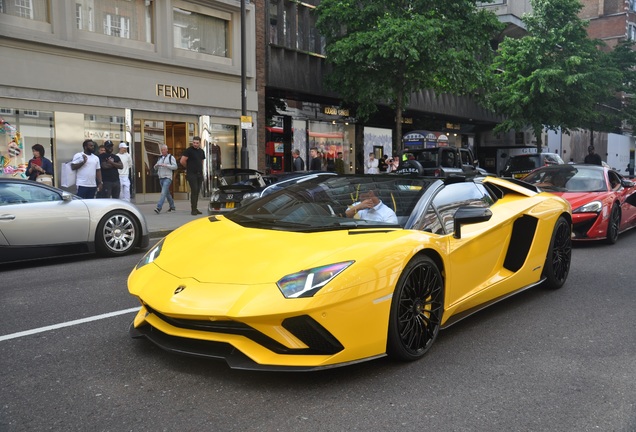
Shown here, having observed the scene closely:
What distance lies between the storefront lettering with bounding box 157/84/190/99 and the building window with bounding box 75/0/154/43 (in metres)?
1.55

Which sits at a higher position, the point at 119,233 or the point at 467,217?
the point at 467,217

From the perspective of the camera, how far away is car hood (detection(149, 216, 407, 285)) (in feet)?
11.1

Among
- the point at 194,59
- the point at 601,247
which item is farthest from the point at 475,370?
the point at 194,59

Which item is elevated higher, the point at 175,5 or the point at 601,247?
the point at 175,5

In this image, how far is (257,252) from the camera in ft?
11.9

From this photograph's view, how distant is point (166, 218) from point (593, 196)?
9.41 m

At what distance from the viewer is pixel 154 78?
59.6 ft

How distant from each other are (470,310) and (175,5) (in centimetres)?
1755

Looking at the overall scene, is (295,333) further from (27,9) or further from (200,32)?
(200,32)

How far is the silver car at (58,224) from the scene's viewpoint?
24.3 ft

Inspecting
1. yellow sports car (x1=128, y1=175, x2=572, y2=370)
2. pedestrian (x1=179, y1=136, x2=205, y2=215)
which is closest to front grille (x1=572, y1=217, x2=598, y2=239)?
yellow sports car (x1=128, y1=175, x2=572, y2=370)

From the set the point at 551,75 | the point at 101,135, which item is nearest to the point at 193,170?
the point at 101,135

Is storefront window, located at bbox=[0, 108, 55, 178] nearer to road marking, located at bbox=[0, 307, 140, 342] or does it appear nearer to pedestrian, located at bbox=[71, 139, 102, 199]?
pedestrian, located at bbox=[71, 139, 102, 199]

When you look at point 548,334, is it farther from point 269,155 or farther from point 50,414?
point 269,155
